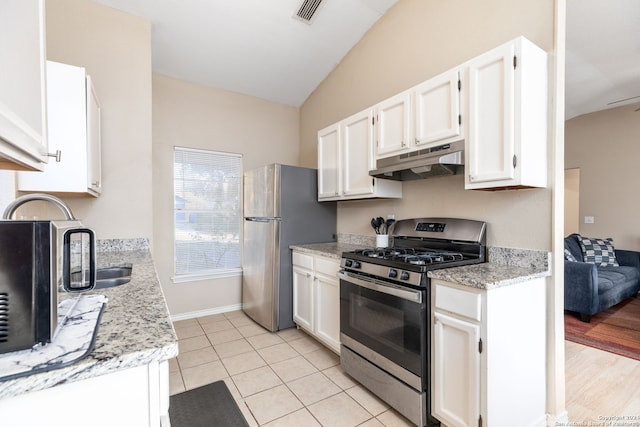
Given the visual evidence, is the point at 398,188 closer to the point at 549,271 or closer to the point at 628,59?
the point at 549,271

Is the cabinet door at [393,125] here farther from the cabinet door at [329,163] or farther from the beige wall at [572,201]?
the beige wall at [572,201]

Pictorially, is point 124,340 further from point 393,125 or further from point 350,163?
point 350,163

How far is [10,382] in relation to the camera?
0.57 meters

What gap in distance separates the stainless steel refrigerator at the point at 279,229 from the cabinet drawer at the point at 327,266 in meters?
0.58

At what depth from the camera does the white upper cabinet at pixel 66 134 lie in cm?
174

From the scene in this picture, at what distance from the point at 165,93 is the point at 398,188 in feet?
9.43

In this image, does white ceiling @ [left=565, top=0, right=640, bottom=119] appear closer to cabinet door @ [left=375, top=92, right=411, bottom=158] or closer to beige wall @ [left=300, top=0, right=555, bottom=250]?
beige wall @ [left=300, top=0, right=555, bottom=250]

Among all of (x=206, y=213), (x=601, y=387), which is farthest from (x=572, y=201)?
(x=206, y=213)

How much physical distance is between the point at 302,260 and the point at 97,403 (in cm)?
246

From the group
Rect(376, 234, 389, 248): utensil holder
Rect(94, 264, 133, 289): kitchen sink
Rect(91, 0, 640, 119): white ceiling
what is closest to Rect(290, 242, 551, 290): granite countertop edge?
Rect(376, 234, 389, 248): utensil holder

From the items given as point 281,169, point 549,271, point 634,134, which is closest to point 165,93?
→ point 281,169

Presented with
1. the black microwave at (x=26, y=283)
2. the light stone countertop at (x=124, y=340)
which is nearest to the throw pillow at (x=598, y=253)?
the light stone countertop at (x=124, y=340)

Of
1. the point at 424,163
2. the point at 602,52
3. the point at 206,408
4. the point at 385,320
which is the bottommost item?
the point at 206,408

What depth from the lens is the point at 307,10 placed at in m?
2.84
